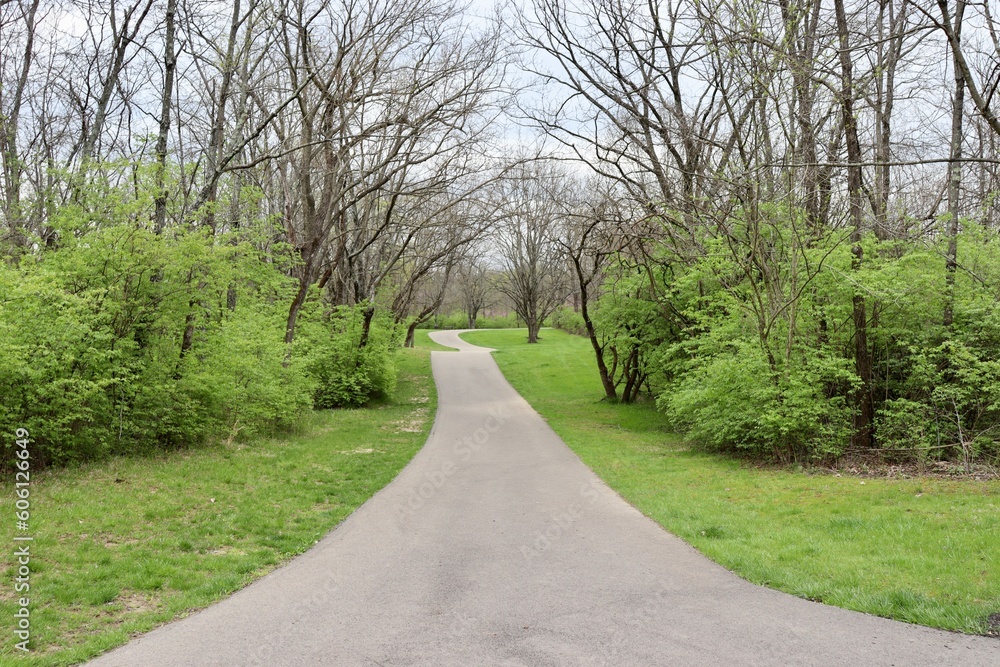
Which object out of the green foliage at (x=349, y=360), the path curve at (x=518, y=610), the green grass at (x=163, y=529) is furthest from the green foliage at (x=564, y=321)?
the path curve at (x=518, y=610)

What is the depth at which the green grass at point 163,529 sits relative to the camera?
4.79m

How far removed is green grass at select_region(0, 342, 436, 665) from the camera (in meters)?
4.79

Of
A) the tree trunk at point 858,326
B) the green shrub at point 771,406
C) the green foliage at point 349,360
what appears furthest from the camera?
the green foliage at point 349,360

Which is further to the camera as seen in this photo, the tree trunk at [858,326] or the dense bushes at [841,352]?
the tree trunk at [858,326]

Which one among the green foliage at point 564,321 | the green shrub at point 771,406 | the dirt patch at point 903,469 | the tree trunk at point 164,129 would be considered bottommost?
the dirt patch at point 903,469

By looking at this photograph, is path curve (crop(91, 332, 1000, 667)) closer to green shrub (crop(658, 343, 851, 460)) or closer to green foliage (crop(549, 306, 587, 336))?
green shrub (crop(658, 343, 851, 460))

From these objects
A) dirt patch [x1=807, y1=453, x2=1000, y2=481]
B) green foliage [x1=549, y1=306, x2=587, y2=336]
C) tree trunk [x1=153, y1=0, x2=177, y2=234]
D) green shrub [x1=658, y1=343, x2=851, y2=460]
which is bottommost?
dirt patch [x1=807, y1=453, x2=1000, y2=481]

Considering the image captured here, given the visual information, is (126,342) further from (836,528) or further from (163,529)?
(836,528)

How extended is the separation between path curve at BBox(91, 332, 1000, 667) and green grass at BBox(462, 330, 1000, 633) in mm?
309

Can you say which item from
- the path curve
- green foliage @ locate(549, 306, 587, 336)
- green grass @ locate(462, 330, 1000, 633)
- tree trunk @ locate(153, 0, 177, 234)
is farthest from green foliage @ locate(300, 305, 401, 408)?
green foliage @ locate(549, 306, 587, 336)

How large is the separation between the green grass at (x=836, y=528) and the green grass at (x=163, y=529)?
4.55 metres

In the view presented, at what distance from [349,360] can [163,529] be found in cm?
1416

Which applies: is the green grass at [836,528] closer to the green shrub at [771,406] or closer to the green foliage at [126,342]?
the green shrub at [771,406]

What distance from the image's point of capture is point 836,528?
7.05m
